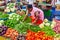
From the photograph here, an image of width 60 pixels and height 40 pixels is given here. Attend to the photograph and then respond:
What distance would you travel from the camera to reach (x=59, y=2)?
13.5ft

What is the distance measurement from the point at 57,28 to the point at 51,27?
0.14 m

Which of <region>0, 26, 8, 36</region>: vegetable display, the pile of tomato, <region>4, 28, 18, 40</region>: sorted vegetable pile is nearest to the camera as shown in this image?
the pile of tomato

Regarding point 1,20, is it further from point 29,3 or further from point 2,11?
point 29,3

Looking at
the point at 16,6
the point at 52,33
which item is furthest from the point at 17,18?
the point at 52,33

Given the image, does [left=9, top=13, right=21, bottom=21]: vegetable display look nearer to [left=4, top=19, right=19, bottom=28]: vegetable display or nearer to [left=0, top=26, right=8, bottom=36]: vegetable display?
[left=4, top=19, right=19, bottom=28]: vegetable display

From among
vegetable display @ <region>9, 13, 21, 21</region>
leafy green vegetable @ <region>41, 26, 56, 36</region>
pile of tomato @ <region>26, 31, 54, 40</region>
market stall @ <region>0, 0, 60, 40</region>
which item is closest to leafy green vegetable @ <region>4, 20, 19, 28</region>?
market stall @ <region>0, 0, 60, 40</region>

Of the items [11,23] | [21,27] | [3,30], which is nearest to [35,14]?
[21,27]

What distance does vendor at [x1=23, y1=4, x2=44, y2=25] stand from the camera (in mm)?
4235

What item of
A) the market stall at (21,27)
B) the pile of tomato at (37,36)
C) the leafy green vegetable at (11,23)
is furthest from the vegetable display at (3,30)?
the pile of tomato at (37,36)

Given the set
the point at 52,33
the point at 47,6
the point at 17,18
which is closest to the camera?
the point at 52,33

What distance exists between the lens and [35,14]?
4258 millimetres

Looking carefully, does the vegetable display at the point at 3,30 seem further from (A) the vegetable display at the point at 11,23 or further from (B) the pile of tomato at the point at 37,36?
(B) the pile of tomato at the point at 37,36

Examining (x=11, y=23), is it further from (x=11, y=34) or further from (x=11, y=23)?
(x=11, y=34)

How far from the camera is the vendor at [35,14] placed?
13.9 ft
